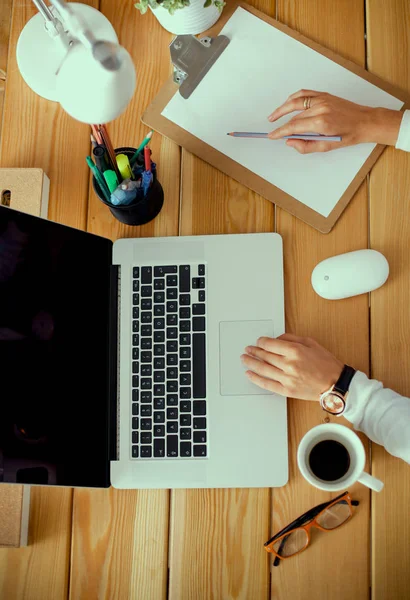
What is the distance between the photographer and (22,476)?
29.4 inches

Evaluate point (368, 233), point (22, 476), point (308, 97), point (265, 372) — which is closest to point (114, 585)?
point (22, 476)

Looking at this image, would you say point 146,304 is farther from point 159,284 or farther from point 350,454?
point 350,454

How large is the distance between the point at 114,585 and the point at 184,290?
0.47m

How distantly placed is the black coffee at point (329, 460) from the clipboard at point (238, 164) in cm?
34

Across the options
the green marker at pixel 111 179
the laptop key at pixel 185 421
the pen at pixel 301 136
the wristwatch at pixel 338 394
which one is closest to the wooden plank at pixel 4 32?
the green marker at pixel 111 179

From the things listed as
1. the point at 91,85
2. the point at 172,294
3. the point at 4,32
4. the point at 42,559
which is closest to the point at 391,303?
the point at 172,294

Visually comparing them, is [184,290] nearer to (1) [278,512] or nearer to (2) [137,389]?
(2) [137,389]

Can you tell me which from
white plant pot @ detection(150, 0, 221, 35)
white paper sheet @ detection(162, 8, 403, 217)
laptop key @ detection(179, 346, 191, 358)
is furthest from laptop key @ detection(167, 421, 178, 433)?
white plant pot @ detection(150, 0, 221, 35)

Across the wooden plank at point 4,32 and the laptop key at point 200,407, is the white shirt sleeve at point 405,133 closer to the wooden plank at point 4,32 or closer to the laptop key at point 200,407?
the laptop key at point 200,407

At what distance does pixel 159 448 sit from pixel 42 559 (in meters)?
0.26

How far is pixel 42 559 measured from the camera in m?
0.86

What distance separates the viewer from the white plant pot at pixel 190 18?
89 centimetres

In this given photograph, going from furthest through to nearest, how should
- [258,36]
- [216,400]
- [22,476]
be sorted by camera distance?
[258,36] → [216,400] → [22,476]

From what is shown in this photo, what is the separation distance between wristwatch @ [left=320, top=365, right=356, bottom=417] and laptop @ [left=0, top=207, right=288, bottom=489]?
68 millimetres
